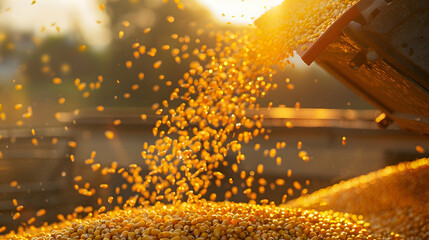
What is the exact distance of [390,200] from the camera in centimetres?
327

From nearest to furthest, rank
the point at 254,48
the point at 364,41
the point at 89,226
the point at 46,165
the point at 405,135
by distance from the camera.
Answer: the point at 364,41, the point at 89,226, the point at 254,48, the point at 405,135, the point at 46,165

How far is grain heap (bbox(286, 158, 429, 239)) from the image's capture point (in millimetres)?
2920

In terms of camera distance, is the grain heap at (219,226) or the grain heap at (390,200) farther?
the grain heap at (390,200)

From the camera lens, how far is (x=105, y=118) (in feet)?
16.6

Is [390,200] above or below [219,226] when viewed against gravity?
above

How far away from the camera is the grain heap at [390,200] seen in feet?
9.58

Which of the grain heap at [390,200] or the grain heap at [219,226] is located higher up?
the grain heap at [390,200]

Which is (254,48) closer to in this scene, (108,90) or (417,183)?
(417,183)

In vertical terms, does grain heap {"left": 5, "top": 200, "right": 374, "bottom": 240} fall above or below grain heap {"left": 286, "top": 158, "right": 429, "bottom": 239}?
below

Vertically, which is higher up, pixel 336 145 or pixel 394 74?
pixel 336 145

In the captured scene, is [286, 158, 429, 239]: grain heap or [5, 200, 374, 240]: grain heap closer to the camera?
[5, 200, 374, 240]: grain heap

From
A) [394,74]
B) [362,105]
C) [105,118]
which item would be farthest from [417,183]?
[362,105]

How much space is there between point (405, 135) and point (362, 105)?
11430 mm

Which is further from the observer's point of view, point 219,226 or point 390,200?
point 390,200
